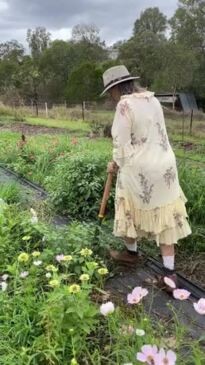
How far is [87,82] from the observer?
31.4 meters

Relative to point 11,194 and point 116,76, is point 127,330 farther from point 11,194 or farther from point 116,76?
point 11,194

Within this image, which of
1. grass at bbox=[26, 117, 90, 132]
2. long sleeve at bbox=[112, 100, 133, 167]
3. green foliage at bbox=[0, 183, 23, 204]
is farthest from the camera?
grass at bbox=[26, 117, 90, 132]

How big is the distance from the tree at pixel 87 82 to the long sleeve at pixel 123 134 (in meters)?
28.6

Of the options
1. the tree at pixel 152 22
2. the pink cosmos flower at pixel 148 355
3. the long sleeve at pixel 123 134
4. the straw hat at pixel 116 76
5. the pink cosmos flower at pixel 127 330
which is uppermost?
the tree at pixel 152 22

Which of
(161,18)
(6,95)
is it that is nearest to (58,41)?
(161,18)

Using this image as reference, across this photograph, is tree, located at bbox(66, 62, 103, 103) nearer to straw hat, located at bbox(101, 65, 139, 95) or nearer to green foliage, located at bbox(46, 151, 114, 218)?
green foliage, located at bbox(46, 151, 114, 218)

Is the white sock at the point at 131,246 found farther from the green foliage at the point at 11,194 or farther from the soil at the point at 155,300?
the green foliage at the point at 11,194

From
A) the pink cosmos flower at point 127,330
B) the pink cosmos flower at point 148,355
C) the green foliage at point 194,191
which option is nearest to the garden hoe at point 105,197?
the green foliage at point 194,191

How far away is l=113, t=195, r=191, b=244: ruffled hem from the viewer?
2.84m

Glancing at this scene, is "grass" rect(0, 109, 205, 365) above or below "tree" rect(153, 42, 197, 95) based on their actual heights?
below

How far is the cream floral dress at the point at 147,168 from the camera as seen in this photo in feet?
9.03

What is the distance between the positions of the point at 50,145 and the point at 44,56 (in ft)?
120

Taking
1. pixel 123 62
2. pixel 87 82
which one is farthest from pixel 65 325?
pixel 123 62

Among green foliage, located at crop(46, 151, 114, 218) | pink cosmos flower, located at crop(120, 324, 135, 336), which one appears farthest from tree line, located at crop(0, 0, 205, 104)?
pink cosmos flower, located at crop(120, 324, 135, 336)
